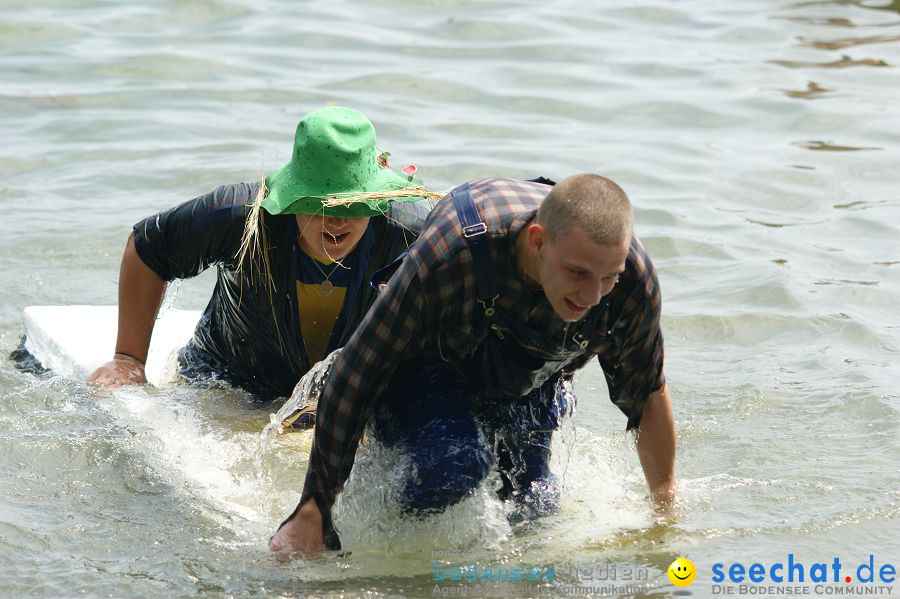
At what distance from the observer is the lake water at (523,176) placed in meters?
3.92

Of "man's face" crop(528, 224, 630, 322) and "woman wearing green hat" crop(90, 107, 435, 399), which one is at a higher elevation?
"man's face" crop(528, 224, 630, 322)

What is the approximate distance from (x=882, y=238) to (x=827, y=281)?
76 cm

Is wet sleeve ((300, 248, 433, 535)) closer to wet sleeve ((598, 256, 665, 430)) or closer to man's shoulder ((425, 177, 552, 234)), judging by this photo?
man's shoulder ((425, 177, 552, 234))

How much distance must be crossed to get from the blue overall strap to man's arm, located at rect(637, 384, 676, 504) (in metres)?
0.64

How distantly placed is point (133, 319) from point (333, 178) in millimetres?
1031

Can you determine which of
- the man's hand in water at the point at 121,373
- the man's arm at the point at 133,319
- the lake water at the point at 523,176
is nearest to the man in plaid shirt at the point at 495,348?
the lake water at the point at 523,176

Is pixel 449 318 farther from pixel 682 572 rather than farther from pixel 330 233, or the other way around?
pixel 682 572

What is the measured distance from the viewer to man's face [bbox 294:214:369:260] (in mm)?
4285

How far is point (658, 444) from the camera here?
390cm

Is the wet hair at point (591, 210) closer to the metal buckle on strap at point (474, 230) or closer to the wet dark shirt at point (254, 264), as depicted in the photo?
the metal buckle on strap at point (474, 230)

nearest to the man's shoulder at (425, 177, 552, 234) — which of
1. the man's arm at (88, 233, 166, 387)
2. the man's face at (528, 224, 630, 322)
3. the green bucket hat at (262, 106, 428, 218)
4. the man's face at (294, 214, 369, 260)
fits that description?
the man's face at (528, 224, 630, 322)

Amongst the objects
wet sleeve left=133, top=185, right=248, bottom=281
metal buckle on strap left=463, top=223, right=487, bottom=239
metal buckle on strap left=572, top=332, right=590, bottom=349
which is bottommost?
wet sleeve left=133, top=185, right=248, bottom=281

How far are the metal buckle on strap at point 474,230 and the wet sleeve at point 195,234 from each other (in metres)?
1.22

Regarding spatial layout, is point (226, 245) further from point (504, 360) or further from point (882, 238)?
point (882, 238)
